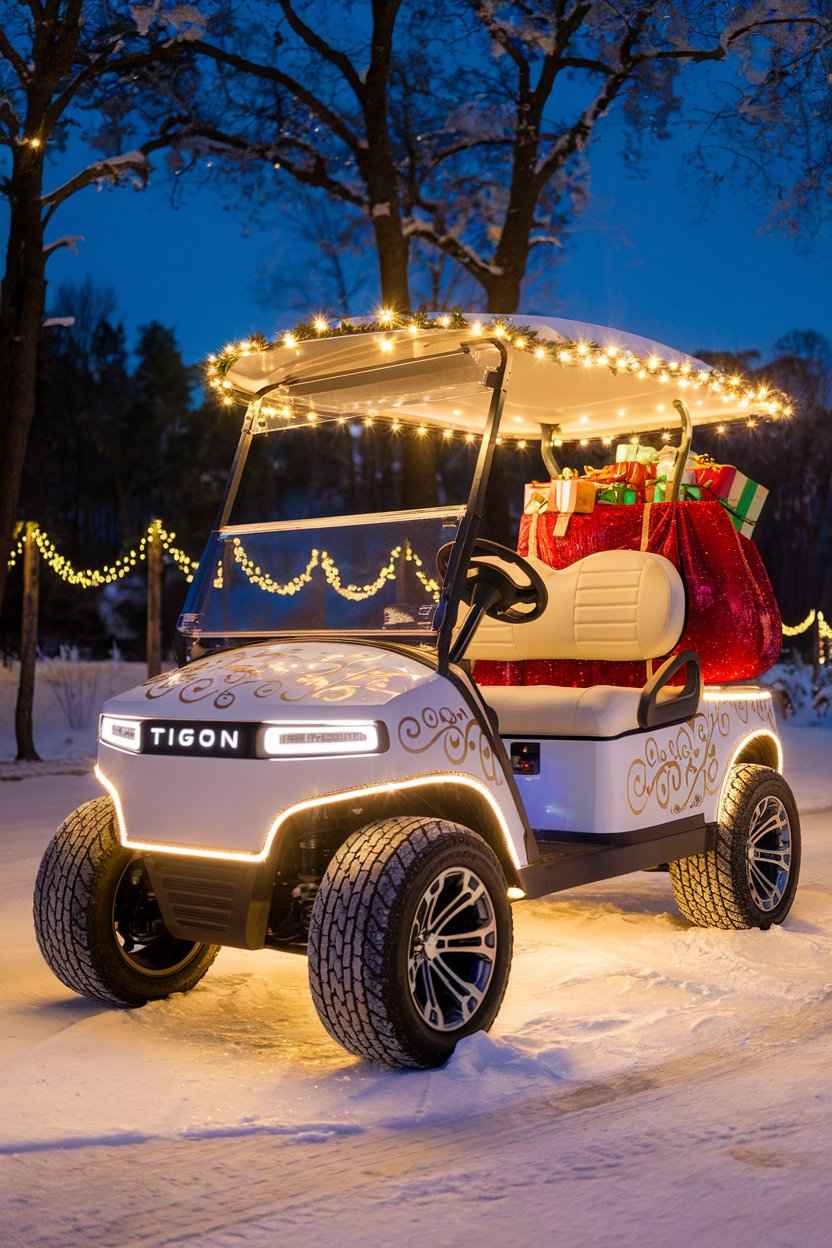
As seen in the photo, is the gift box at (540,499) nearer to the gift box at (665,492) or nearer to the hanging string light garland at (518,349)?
the gift box at (665,492)

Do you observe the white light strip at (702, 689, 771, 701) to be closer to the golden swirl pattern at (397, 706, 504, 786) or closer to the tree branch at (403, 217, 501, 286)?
the golden swirl pattern at (397, 706, 504, 786)

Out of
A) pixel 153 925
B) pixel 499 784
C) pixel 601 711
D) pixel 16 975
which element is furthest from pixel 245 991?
pixel 601 711

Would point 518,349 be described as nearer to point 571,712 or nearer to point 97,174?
point 571,712

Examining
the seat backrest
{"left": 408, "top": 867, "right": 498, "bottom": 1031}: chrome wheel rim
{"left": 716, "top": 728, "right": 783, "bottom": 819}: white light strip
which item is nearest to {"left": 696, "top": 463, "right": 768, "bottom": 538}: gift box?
the seat backrest

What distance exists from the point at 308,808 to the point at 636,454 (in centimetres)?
309

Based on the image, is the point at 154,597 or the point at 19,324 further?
the point at 154,597

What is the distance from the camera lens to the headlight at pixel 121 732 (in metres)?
4.59

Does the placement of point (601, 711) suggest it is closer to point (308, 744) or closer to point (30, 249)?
point (308, 744)

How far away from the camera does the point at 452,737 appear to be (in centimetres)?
451

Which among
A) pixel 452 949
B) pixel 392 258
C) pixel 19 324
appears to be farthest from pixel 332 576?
pixel 392 258

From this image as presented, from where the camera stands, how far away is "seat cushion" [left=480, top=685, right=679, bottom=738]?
18.0 feet

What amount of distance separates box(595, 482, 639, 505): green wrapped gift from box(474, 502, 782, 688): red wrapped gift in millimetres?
38

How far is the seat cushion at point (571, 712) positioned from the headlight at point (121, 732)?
1.42 metres

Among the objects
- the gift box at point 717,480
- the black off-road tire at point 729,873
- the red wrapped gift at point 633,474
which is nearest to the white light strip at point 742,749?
the black off-road tire at point 729,873
